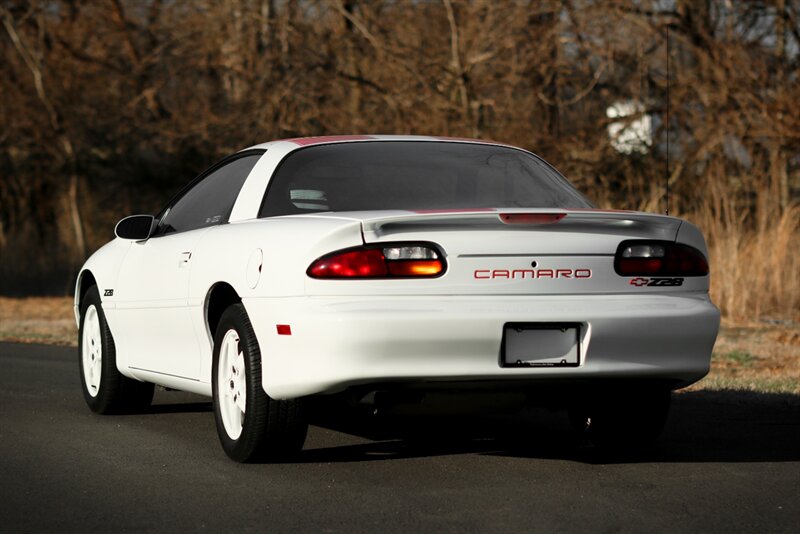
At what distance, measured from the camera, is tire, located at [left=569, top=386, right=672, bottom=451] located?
22.7ft

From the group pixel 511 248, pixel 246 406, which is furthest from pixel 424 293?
pixel 246 406

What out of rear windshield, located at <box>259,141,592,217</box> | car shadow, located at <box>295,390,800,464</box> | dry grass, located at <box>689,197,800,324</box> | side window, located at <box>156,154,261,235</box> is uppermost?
rear windshield, located at <box>259,141,592,217</box>

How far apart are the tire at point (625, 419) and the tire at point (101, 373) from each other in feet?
8.86

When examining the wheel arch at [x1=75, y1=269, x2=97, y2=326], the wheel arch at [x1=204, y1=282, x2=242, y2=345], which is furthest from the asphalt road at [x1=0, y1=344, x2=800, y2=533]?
the wheel arch at [x1=75, y1=269, x2=97, y2=326]

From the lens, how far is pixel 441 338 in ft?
18.9

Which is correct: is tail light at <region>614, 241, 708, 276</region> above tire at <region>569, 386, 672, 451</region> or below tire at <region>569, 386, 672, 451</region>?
above

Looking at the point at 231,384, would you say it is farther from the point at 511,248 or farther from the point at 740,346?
the point at 740,346

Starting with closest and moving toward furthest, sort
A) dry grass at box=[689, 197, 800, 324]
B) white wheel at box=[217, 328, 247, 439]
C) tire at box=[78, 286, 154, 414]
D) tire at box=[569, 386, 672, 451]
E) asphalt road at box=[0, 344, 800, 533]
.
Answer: asphalt road at box=[0, 344, 800, 533]
white wheel at box=[217, 328, 247, 439]
tire at box=[569, 386, 672, 451]
tire at box=[78, 286, 154, 414]
dry grass at box=[689, 197, 800, 324]

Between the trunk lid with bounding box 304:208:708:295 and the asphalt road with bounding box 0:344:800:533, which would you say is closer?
the asphalt road with bounding box 0:344:800:533

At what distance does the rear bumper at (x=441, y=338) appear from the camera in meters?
5.73

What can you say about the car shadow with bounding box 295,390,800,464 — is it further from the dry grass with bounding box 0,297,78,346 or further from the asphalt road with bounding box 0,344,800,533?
the dry grass with bounding box 0,297,78,346

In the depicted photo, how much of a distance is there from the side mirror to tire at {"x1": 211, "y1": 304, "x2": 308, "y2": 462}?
135cm

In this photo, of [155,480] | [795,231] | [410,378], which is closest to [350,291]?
[410,378]

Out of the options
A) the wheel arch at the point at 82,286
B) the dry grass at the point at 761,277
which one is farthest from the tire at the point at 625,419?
the dry grass at the point at 761,277
